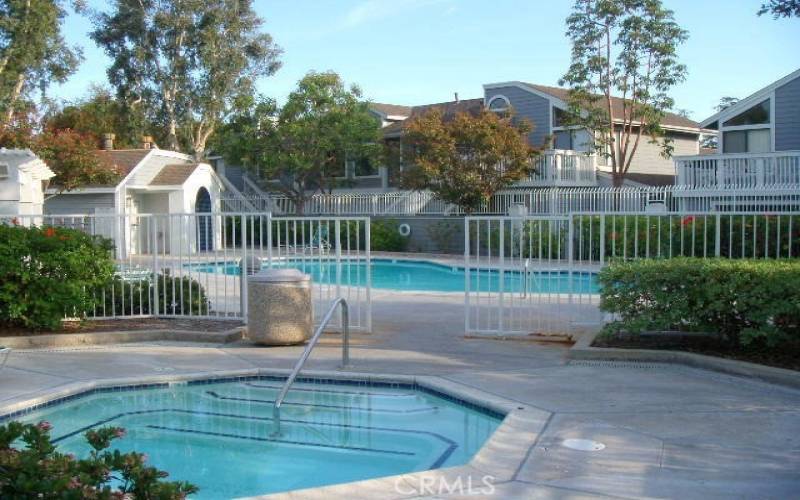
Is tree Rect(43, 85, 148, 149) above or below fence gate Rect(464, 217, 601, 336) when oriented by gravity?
above

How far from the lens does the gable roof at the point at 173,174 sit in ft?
108

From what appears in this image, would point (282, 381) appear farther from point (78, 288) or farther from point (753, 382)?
point (753, 382)

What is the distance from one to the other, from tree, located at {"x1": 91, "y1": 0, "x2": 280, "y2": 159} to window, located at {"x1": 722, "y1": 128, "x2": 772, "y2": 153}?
79.5 feet

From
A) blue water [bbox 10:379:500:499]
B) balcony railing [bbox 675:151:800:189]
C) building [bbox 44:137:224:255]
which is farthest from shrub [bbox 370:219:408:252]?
blue water [bbox 10:379:500:499]

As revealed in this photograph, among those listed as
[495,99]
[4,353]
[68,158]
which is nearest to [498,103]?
[495,99]

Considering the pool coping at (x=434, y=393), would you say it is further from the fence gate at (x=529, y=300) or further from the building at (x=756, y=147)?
the building at (x=756, y=147)

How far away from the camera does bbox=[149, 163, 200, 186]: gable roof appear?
32.8 metres

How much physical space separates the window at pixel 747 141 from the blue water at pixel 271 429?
25.4m

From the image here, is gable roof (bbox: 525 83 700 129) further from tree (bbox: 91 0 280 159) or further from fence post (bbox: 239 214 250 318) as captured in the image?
fence post (bbox: 239 214 250 318)

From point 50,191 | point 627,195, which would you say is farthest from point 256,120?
point 627,195

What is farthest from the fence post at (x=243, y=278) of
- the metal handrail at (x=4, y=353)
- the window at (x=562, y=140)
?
the window at (x=562, y=140)

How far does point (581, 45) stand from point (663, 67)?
331cm

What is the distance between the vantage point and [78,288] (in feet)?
38.8

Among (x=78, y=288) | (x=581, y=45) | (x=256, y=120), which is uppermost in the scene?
(x=581, y=45)
